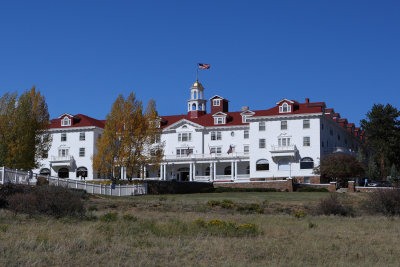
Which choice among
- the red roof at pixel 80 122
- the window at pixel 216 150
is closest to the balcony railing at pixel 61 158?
the red roof at pixel 80 122

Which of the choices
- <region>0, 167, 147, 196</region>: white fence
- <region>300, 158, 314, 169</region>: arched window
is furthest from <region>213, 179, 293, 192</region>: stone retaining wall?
<region>0, 167, 147, 196</region>: white fence

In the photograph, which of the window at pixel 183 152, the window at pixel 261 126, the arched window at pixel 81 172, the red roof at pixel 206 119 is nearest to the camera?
the window at pixel 261 126

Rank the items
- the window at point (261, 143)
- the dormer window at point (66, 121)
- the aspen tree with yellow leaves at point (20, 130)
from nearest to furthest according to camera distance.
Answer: the aspen tree with yellow leaves at point (20, 130) < the window at point (261, 143) < the dormer window at point (66, 121)

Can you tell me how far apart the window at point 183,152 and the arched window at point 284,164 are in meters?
12.9

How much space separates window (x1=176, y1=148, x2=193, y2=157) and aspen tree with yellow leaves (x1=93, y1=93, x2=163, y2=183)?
1772cm

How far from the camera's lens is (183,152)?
73.0m

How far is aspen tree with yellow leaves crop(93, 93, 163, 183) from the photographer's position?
170 feet

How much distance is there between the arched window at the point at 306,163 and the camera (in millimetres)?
63906

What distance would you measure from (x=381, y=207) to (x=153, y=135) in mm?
30728

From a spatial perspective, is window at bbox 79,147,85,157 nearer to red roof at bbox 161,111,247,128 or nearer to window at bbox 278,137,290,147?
red roof at bbox 161,111,247,128

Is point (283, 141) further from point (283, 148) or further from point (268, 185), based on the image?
point (268, 185)

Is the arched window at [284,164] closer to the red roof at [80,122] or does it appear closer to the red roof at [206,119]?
the red roof at [206,119]

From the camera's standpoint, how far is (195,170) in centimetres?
7219

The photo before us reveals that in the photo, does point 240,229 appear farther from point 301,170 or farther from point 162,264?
point 301,170
